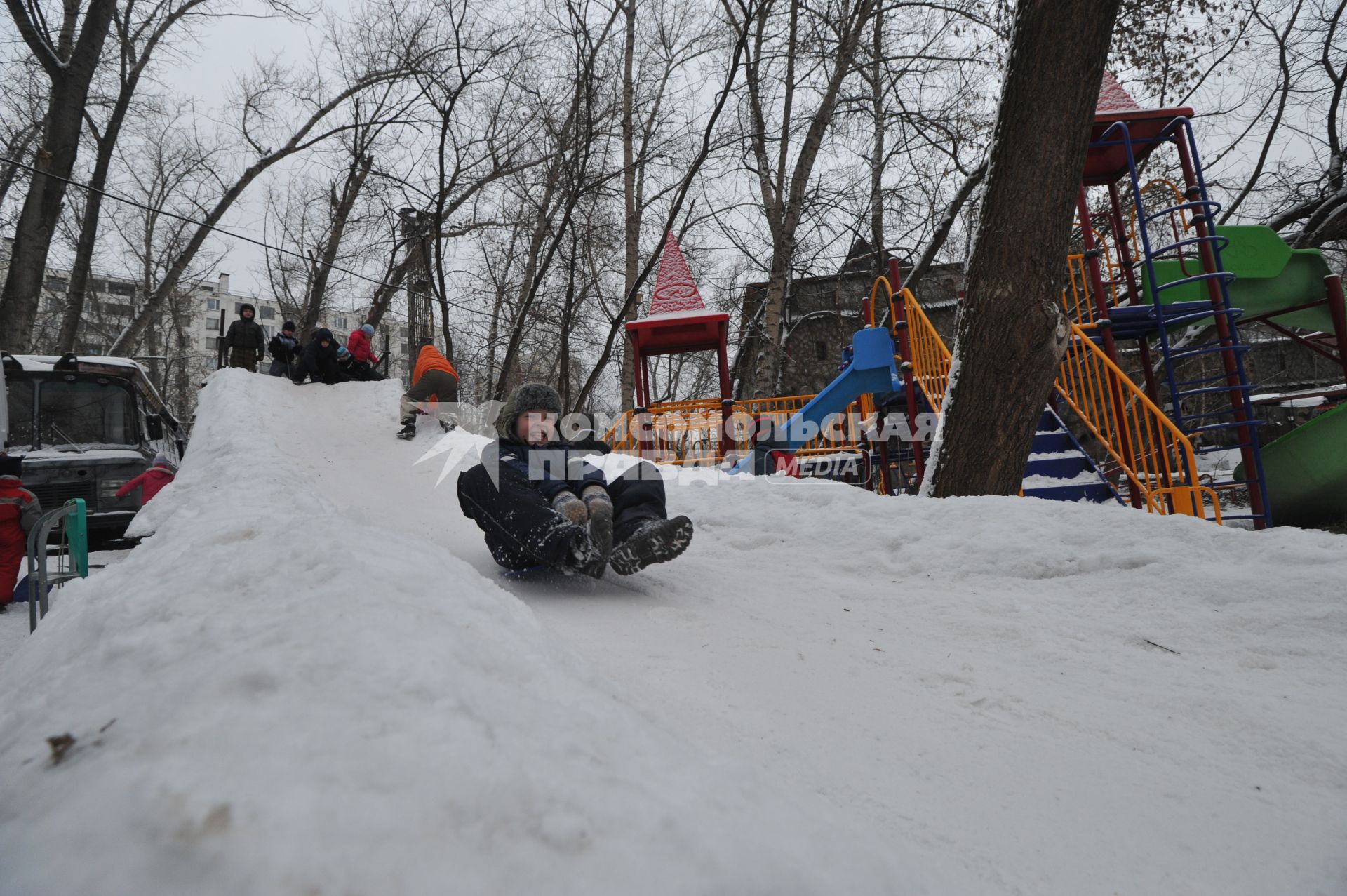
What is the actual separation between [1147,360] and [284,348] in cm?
1261

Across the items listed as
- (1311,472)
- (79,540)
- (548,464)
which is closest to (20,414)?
(79,540)

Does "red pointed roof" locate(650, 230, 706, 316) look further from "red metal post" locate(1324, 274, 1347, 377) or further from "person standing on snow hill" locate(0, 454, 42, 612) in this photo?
"person standing on snow hill" locate(0, 454, 42, 612)

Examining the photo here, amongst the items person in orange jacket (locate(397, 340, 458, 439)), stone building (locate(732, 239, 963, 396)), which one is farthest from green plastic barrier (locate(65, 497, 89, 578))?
stone building (locate(732, 239, 963, 396))

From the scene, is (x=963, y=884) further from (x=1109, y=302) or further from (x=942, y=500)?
(x=1109, y=302)

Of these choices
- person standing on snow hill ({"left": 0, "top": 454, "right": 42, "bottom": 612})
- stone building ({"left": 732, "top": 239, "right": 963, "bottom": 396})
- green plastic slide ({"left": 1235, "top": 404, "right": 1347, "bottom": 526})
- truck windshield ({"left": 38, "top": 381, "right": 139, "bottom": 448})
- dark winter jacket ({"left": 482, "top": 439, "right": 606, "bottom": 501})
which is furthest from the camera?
stone building ({"left": 732, "top": 239, "right": 963, "bottom": 396})

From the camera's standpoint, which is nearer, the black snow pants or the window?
the black snow pants

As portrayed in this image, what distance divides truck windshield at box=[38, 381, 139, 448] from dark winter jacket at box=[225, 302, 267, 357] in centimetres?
343

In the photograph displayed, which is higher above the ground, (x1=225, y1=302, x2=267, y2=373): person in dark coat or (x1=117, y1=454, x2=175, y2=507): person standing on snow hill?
(x1=225, y1=302, x2=267, y2=373): person in dark coat

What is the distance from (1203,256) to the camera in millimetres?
6809

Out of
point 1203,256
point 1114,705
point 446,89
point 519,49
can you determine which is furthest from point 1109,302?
point 446,89

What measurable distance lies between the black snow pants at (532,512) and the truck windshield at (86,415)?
8733 mm

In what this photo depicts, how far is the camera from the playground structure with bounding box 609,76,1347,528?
6086mm

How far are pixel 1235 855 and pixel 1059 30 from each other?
4.70 meters

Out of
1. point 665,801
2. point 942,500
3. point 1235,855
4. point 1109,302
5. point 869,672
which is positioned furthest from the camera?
point 1109,302
